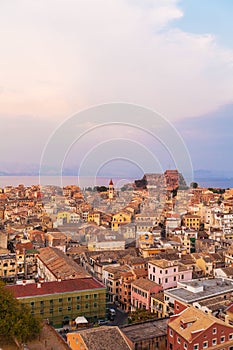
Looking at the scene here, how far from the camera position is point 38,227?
16.2m

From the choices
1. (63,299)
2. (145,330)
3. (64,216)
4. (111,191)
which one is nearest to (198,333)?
(145,330)

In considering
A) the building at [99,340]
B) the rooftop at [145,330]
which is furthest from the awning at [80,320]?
the building at [99,340]

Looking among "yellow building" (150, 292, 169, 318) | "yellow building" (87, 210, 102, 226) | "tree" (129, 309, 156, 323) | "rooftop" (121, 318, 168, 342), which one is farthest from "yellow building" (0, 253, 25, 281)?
"yellow building" (87, 210, 102, 226)

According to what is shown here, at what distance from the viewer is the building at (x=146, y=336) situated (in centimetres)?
532

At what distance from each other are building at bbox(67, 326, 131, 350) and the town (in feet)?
0.05

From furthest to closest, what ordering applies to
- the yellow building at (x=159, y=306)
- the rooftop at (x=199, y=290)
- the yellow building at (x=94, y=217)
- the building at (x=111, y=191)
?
the building at (x=111, y=191), the yellow building at (x=94, y=217), the yellow building at (x=159, y=306), the rooftop at (x=199, y=290)

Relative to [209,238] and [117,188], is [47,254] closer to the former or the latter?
[209,238]

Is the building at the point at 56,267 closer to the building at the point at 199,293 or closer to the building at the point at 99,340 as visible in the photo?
the building at the point at 199,293

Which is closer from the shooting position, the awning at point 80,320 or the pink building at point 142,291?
the awning at point 80,320

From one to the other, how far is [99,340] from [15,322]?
131 cm

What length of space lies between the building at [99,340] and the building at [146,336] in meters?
0.20

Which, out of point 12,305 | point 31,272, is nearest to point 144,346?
point 12,305

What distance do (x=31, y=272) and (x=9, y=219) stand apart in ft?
27.5

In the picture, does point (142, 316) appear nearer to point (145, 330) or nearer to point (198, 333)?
point (145, 330)
